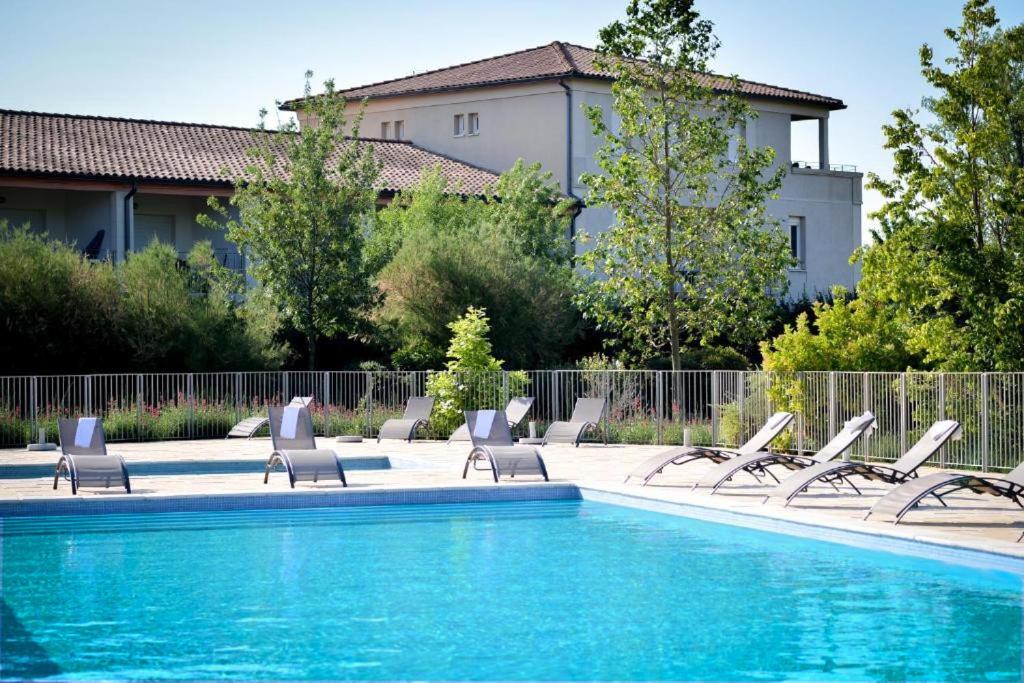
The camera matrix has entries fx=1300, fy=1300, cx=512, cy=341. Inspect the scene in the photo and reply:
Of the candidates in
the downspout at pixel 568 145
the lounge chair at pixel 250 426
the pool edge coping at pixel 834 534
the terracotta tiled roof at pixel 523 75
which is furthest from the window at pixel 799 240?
the pool edge coping at pixel 834 534

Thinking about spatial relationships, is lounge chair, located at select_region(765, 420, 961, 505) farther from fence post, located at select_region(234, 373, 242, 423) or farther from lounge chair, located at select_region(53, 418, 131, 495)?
fence post, located at select_region(234, 373, 242, 423)

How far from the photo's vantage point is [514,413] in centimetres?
2427

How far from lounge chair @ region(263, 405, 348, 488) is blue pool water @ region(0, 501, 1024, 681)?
176 centimetres

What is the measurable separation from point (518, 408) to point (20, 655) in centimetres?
1592

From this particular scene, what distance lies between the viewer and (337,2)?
22.8 m

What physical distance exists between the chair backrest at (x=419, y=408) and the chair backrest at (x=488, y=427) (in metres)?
5.66

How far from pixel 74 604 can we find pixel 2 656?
6.38 ft

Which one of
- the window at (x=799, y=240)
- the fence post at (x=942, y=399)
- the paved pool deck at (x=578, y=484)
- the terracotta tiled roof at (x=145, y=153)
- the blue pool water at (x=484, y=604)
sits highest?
the terracotta tiled roof at (x=145, y=153)

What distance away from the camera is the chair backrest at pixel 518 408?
2403cm

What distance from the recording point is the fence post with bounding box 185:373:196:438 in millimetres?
26422

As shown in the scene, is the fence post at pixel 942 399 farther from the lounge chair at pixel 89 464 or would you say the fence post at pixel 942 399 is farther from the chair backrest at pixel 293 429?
the lounge chair at pixel 89 464

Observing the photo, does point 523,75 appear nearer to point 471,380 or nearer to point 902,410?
point 471,380

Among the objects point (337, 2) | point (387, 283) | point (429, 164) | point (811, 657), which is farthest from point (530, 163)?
point (811, 657)

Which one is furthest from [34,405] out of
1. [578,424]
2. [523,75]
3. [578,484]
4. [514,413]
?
[523,75]
